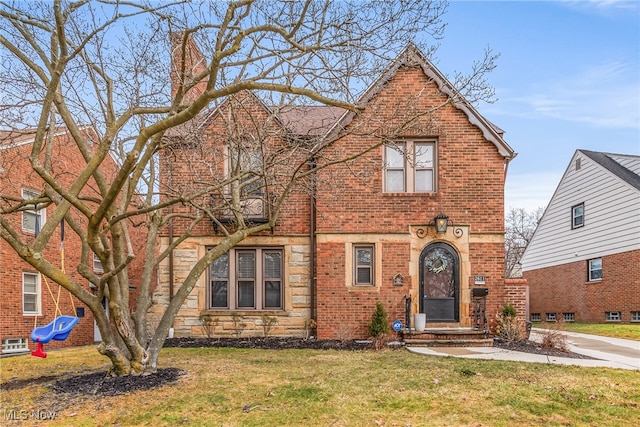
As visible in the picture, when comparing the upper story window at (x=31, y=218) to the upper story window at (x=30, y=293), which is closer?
the upper story window at (x=31, y=218)

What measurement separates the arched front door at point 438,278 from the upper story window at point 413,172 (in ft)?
5.29

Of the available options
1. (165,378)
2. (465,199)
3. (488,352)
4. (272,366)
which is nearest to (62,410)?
(165,378)

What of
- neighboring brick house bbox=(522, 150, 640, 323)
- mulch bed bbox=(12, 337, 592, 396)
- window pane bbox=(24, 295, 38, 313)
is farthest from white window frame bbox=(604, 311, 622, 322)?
window pane bbox=(24, 295, 38, 313)

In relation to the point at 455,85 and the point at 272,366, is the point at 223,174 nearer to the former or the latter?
the point at 272,366

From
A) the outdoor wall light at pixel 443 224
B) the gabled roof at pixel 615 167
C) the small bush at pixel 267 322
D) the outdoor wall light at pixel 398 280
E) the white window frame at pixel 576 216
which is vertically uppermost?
the gabled roof at pixel 615 167

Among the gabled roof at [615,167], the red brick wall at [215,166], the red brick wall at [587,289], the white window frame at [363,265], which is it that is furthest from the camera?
the gabled roof at [615,167]

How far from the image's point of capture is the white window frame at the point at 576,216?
798 inches

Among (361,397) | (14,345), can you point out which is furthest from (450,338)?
(14,345)

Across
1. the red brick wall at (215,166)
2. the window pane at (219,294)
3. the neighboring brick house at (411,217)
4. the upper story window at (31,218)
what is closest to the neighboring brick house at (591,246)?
the neighboring brick house at (411,217)

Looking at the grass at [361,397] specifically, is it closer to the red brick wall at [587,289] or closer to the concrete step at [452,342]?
the concrete step at [452,342]

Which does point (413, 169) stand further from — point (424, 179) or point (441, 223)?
point (441, 223)

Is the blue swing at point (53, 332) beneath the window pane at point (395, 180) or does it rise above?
beneath

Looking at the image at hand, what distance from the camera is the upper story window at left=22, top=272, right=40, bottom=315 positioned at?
14430 mm

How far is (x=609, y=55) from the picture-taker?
11.1 meters
